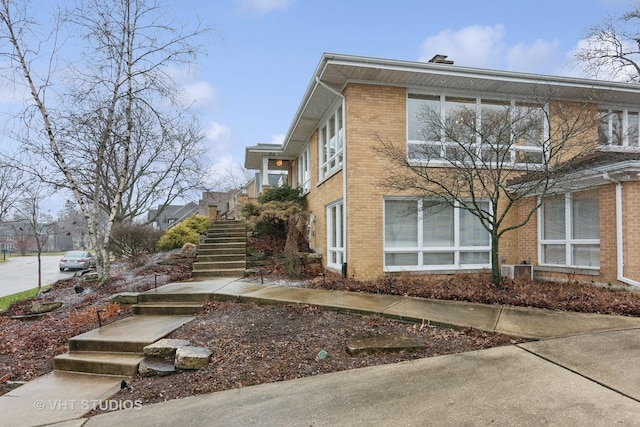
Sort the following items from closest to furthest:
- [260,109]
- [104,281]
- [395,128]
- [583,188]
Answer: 1. [583,188]
2. [395,128]
3. [104,281]
4. [260,109]

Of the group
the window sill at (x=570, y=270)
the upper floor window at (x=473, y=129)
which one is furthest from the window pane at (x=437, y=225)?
the window sill at (x=570, y=270)

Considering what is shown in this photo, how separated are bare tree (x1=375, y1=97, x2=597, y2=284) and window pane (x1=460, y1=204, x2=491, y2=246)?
43 centimetres

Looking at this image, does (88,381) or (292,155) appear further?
(292,155)

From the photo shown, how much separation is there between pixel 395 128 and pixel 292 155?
9.04 metres

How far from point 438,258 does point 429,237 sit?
59 cm

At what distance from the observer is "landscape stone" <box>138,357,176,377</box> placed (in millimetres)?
4414

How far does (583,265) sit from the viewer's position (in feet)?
→ 26.9

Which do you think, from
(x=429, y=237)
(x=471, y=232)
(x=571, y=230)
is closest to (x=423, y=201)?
(x=429, y=237)

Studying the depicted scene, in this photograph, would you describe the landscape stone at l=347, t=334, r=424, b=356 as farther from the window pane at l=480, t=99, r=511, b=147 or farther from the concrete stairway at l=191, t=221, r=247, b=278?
the concrete stairway at l=191, t=221, r=247, b=278

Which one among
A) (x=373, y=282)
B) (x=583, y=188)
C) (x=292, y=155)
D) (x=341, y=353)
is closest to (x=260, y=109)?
(x=292, y=155)

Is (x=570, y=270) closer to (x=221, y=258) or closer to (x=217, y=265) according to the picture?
(x=217, y=265)

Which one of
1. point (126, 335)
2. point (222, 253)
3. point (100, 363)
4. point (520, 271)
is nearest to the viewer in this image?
point (100, 363)

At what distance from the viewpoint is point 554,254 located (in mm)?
8953

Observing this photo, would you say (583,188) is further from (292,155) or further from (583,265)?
(292,155)
